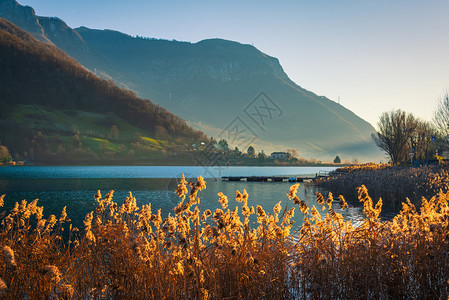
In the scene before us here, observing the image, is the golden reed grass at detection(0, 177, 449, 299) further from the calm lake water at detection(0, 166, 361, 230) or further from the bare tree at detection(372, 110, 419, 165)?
the bare tree at detection(372, 110, 419, 165)

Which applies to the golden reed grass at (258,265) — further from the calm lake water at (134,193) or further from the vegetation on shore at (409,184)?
the vegetation on shore at (409,184)

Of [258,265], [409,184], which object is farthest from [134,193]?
[258,265]

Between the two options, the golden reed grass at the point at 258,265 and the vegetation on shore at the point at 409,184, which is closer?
the golden reed grass at the point at 258,265

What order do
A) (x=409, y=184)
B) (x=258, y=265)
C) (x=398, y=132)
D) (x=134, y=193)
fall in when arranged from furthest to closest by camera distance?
(x=398, y=132) < (x=134, y=193) < (x=409, y=184) < (x=258, y=265)

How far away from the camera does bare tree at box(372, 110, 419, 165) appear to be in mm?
61531

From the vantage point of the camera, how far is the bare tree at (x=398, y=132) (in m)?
61.5

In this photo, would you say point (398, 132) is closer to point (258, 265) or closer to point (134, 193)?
point (134, 193)

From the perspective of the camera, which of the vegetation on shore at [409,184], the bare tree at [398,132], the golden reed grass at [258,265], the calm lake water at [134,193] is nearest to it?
the golden reed grass at [258,265]

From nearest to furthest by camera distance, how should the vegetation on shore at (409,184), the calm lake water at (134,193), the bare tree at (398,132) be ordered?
the vegetation on shore at (409,184) < the calm lake water at (134,193) < the bare tree at (398,132)

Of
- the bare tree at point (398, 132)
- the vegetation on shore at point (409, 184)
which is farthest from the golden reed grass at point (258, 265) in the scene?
the bare tree at point (398, 132)

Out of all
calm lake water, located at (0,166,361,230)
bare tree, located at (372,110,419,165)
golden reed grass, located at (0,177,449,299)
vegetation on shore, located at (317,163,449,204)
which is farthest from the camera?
bare tree, located at (372,110,419,165)

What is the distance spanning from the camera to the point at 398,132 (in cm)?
6131

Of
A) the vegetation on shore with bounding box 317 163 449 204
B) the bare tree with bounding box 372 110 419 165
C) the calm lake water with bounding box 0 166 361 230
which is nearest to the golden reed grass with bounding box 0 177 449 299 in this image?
the calm lake water with bounding box 0 166 361 230

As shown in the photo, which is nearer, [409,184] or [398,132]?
[409,184]
